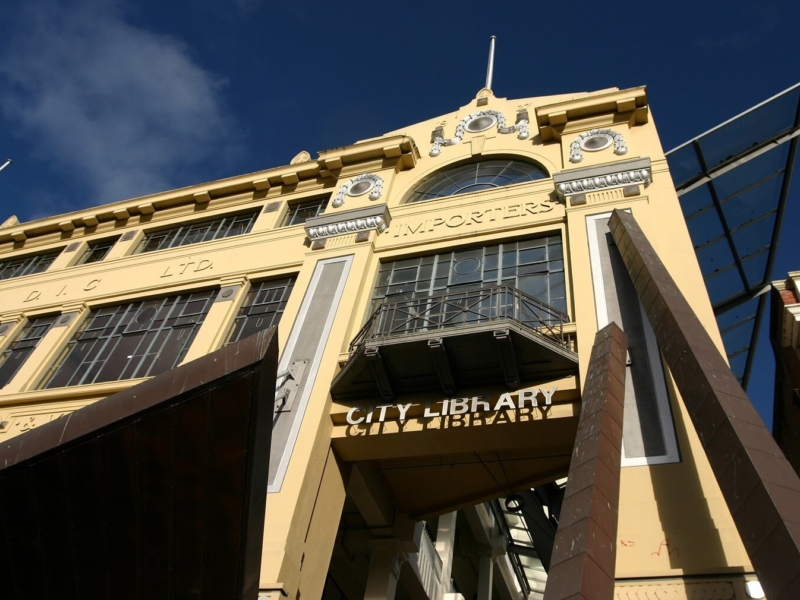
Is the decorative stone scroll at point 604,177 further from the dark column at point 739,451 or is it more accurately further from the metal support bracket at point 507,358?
the dark column at point 739,451

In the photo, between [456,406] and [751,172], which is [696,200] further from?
Result: [456,406]

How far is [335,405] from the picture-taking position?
11633 millimetres

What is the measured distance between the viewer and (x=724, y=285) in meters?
17.5

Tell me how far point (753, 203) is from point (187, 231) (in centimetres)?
1640

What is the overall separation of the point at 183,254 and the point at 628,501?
14.6 meters

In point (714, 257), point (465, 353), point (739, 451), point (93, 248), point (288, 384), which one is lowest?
point (739, 451)

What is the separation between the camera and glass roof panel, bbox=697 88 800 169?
15.1 metres

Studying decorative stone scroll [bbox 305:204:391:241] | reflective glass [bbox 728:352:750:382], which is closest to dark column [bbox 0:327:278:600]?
decorative stone scroll [bbox 305:204:391:241]

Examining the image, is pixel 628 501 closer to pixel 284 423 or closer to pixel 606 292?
pixel 606 292

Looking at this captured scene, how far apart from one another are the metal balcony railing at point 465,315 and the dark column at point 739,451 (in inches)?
119

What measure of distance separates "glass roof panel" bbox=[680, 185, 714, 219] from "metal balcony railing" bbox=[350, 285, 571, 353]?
6.68 m

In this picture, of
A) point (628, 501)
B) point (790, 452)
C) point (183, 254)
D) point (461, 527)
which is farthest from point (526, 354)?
point (461, 527)

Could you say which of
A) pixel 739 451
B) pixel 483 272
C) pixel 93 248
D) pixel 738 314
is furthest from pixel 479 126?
pixel 739 451

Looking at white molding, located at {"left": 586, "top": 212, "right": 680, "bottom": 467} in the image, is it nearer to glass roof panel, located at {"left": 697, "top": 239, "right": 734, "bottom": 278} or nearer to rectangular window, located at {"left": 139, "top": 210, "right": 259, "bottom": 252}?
glass roof panel, located at {"left": 697, "top": 239, "right": 734, "bottom": 278}
